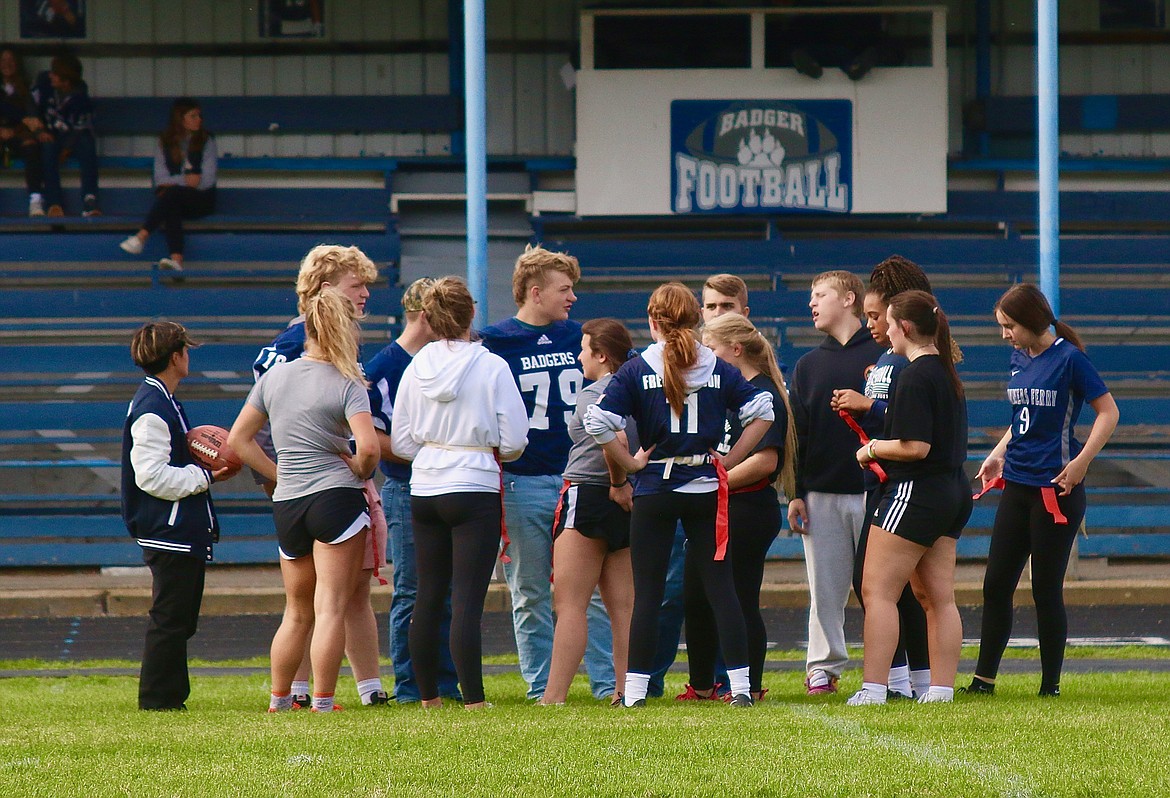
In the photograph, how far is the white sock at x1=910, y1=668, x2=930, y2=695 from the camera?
→ 6.40 m

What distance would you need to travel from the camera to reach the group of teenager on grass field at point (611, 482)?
595cm

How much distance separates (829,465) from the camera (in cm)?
673

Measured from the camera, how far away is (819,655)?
688cm

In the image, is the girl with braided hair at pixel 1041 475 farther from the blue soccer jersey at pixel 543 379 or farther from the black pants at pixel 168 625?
the black pants at pixel 168 625

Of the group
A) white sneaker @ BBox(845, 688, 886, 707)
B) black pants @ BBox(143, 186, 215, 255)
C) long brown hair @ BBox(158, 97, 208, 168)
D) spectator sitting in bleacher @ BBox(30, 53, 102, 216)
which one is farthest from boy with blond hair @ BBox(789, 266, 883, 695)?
spectator sitting in bleacher @ BBox(30, 53, 102, 216)

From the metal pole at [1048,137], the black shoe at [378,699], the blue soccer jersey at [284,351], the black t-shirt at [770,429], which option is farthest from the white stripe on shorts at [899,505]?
the metal pole at [1048,137]

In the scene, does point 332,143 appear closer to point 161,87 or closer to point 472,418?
point 161,87

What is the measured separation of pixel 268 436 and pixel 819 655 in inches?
110

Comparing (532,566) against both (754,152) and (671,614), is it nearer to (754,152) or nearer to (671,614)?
(671,614)

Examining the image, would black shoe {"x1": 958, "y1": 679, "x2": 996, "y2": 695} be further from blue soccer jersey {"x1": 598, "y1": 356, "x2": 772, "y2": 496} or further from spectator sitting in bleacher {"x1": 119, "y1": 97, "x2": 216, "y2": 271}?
spectator sitting in bleacher {"x1": 119, "y1": 97, "x2": 216, "y2": 271}

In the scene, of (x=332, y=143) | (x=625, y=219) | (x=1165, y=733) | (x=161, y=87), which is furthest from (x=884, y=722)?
(x=161, y=87)

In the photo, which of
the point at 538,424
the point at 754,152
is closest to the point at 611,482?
the point at 538,424

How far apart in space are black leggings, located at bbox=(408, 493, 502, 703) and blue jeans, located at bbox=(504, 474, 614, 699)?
0.42 meters

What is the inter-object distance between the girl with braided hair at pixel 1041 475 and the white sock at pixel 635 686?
156 cm
